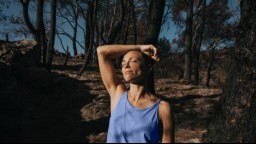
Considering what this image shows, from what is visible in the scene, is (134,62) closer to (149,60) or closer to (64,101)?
(149,60)

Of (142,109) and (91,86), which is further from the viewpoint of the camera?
(91,86)

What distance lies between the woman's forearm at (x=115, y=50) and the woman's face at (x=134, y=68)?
141mm

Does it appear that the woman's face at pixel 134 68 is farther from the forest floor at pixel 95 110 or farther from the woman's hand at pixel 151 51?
the forest floor at pixel 95 110

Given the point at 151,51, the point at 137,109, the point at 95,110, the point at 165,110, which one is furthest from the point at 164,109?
the point at 95,110

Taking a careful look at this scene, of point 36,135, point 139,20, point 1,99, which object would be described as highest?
point 139,20

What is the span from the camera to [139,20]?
1516 inches

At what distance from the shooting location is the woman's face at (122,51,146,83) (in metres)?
2.94

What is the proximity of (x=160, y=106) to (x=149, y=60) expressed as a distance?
47 centimetres

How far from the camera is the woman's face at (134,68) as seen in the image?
9.63 feet

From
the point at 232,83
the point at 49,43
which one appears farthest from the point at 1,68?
the point at 232,83

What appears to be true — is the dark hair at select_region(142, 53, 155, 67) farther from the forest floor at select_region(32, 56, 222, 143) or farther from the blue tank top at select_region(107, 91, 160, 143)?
the forest floor at select_region(32, 56, 222, 143)

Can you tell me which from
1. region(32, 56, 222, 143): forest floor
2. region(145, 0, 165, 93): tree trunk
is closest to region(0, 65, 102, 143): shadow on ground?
region(32, 56, 222, 143): forest floor

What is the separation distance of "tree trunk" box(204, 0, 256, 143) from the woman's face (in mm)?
3096

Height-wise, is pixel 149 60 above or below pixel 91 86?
above
